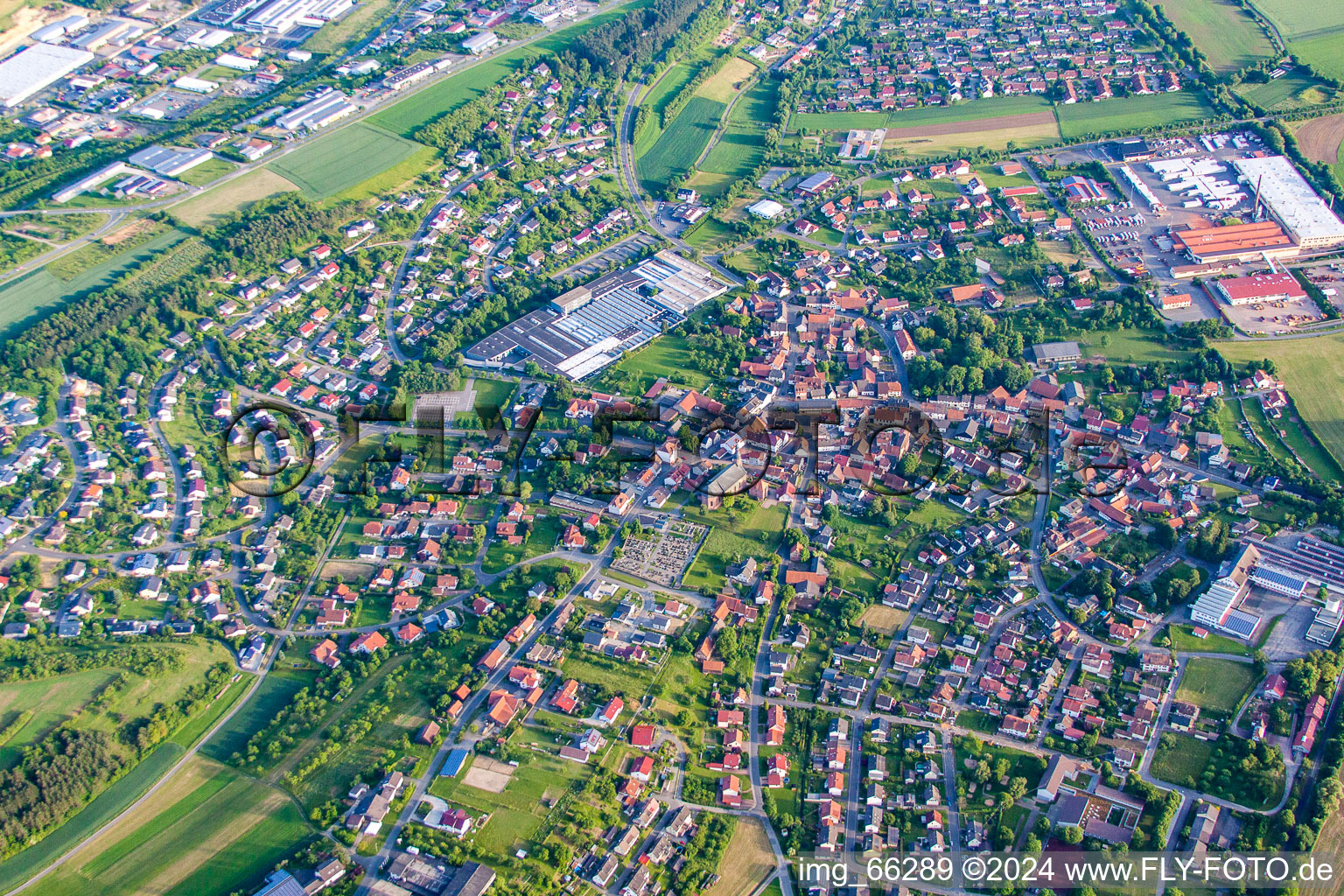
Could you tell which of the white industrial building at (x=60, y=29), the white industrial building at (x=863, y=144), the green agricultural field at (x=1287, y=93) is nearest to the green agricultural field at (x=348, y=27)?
the white industrial building at (x=60, y=29)

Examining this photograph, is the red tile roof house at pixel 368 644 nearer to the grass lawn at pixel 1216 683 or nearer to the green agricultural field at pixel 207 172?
the grass lawn at pixel 1216 683

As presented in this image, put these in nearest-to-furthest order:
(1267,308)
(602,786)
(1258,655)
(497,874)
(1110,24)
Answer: (497,874) < (602,786) < (1258,655) < (1267,308) < (1110,24)

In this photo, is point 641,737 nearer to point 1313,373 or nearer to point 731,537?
point 731,537

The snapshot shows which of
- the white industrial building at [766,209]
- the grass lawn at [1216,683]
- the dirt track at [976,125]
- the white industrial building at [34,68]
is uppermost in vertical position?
the white industrial building at [34,68]

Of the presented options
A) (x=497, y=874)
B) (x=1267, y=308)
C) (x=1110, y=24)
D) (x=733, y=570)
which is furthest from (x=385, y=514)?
(x=1110, y=24)

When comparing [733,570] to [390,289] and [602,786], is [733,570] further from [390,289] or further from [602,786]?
[390,289]

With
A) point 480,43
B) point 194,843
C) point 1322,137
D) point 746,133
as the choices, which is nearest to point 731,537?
point 194,843
